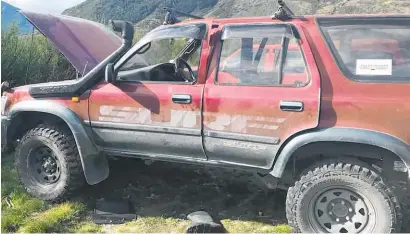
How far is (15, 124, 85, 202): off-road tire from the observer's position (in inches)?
176

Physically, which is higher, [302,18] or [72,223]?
[302,18]

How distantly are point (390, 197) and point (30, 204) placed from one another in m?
3.40

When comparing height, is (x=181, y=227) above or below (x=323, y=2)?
below

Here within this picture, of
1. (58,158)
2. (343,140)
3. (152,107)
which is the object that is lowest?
(58,158)

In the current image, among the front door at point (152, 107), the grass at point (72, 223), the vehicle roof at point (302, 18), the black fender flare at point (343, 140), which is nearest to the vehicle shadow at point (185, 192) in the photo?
the grass at point (72, 223)

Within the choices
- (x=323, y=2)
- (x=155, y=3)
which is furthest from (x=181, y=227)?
(x=155, y=3)

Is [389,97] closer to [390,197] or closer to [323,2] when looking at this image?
[390,197]

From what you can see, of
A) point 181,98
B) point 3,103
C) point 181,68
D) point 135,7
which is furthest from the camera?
point 135,7

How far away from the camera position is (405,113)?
10.6 ft

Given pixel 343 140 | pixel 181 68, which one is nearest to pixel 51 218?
pixel 181 68

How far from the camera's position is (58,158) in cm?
452

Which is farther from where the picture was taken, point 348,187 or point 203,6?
point 203,6

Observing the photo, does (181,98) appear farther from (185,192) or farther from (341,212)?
(341,212)

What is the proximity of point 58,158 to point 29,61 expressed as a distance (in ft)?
13.6
